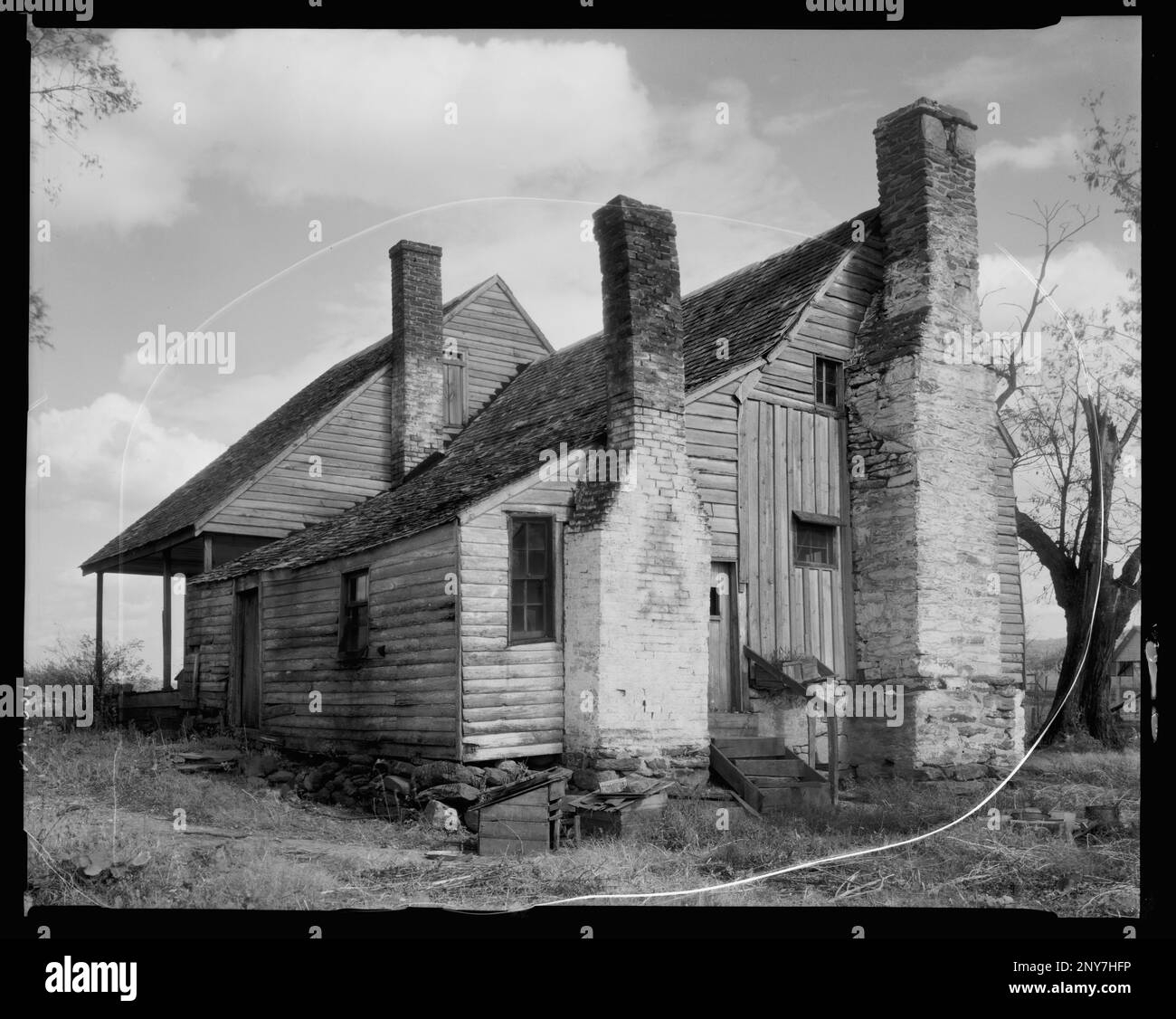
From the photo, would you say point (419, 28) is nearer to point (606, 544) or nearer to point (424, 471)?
point (606, 544)

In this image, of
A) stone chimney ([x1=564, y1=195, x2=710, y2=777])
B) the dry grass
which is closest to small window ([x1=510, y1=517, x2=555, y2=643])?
stone chimney ([x1=564, y1=195, x2=710, y2=777])

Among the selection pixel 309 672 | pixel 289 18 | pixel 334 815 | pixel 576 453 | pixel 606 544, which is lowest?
pixel 334 815

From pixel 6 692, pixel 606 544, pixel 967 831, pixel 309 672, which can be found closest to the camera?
pixel 6 692

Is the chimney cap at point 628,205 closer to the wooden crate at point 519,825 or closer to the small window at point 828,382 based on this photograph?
the small window at point 828,382

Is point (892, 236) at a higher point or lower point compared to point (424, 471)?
higher

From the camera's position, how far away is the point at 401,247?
71.1 ft

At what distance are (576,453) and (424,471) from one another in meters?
6.96

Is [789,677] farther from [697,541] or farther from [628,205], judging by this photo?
[628,205]

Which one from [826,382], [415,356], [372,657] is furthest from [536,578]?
[415,356]

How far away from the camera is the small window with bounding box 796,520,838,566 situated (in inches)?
632

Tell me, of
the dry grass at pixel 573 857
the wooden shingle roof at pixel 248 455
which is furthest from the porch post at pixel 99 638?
the dry grass at pixel 573 857

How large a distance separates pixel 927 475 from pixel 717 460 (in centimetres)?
290

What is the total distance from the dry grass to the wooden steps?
0.33 metres
